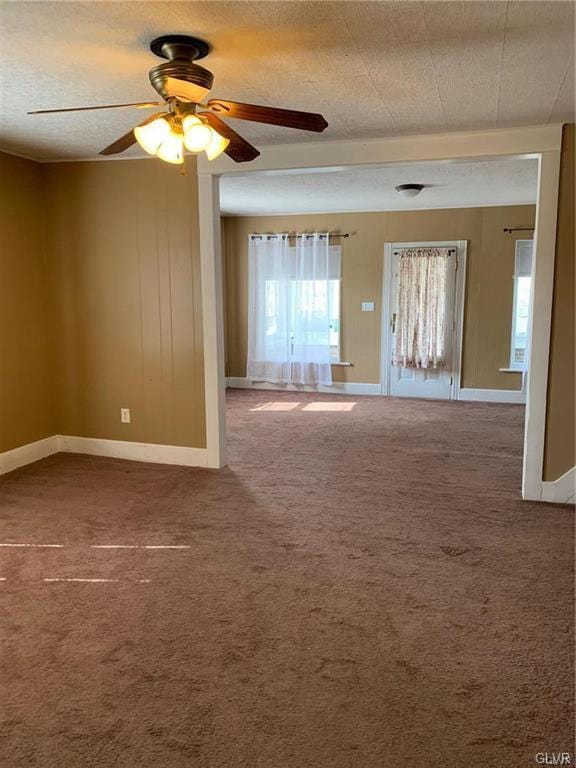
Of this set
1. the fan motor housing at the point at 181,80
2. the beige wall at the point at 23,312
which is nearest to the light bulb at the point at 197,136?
the fan motor housing at the point at 181,80

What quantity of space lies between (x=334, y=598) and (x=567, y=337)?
2.19m

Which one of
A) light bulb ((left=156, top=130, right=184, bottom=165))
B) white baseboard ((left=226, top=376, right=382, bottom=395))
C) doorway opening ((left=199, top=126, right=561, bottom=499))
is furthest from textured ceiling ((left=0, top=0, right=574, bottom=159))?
white baseboard ((left=226, top=376, right=382, bottom=395))

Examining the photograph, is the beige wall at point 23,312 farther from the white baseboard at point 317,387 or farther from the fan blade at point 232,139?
the white baseboard at point 317,387

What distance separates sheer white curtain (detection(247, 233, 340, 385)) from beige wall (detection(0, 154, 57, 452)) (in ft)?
11.3

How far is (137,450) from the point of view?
180 inches

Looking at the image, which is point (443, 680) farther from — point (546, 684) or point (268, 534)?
point (268, 534)

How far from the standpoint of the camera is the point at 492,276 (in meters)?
6.80

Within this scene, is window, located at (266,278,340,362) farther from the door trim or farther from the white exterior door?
the white exterior door

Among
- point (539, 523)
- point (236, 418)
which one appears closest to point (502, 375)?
point (236, 418)

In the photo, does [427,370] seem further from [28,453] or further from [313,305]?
[28,453]

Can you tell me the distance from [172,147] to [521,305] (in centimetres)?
551

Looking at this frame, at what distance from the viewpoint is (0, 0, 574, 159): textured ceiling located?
2014mm

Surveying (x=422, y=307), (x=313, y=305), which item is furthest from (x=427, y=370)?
(x=313, y=305)

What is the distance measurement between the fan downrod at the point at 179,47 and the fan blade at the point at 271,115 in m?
0.24
